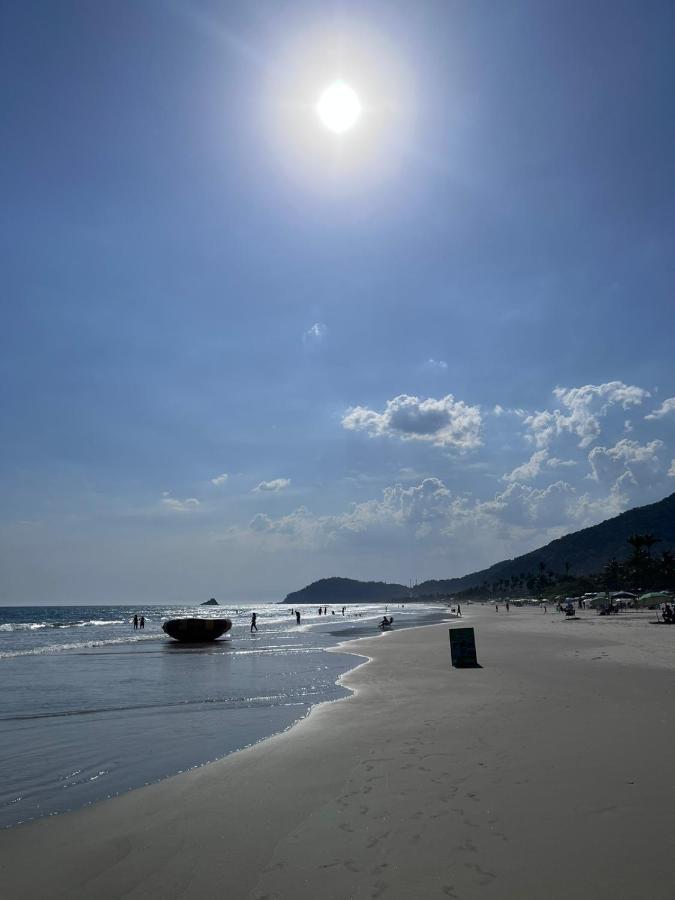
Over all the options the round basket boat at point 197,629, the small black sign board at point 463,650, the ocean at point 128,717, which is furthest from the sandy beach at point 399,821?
the round basket boat at point 197,629

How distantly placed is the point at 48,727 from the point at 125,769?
14.4 feet

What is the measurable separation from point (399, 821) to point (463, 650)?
14592mm

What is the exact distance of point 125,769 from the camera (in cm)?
859

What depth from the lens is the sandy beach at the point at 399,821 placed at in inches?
183

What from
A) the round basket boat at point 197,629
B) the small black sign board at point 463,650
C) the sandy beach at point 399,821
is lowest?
the sandy beach at point 399,821

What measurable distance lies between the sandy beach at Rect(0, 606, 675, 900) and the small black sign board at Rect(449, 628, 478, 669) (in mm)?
8682

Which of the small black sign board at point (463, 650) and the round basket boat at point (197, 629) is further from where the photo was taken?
the round basket boat at point (197, 629)

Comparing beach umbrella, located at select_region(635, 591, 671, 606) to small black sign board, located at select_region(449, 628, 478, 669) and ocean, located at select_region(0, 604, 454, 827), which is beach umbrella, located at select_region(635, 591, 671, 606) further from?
small black sign board, located at select_region(449, 628, 478, 669)

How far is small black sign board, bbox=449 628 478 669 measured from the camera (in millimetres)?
19359

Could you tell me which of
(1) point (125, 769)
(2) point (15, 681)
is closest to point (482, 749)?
(1) point (125, 769)

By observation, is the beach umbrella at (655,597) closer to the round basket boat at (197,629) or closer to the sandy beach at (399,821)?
the round basket boat at (197,629)

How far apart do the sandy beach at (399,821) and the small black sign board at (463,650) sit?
28.5 feet

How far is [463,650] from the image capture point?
64.3 feet

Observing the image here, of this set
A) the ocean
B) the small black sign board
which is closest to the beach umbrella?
the ocean
